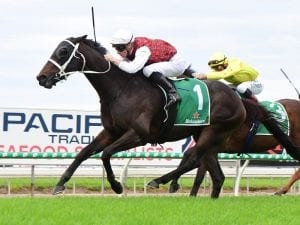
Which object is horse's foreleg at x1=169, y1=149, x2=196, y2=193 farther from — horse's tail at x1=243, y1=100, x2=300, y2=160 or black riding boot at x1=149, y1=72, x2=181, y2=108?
black riding boot at x1=149, y1=72, x2=181, y2=108

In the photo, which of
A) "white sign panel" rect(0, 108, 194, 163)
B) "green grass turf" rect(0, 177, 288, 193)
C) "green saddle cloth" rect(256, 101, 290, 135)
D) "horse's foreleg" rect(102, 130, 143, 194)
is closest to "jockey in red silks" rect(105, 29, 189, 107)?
"horse's foreleg" rect(102, 130, 143, 194)

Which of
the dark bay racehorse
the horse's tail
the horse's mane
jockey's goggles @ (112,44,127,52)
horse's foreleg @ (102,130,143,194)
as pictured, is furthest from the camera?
the horse's tail

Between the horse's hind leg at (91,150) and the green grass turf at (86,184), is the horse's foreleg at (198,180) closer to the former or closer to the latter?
the horse's hind leg at (91,150)

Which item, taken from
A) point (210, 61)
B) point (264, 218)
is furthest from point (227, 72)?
point (264, 218)

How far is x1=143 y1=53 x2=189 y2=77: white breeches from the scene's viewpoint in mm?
9593

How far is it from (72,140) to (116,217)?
30.5 ft

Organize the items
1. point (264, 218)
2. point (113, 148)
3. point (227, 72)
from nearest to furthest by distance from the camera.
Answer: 1. point (264, 218)
2. point (113, 148)
3. point (227, 72)

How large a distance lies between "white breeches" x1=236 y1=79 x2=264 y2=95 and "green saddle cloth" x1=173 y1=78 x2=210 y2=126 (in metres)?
1.42

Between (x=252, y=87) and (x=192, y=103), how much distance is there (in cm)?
189

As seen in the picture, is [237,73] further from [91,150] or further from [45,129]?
[45,129]

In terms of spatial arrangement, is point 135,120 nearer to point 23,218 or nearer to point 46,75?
point 46,75

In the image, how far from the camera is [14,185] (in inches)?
631

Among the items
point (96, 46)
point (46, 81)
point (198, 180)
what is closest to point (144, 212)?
point (46, 81)

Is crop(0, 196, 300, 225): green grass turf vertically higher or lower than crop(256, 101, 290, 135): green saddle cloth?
higher
